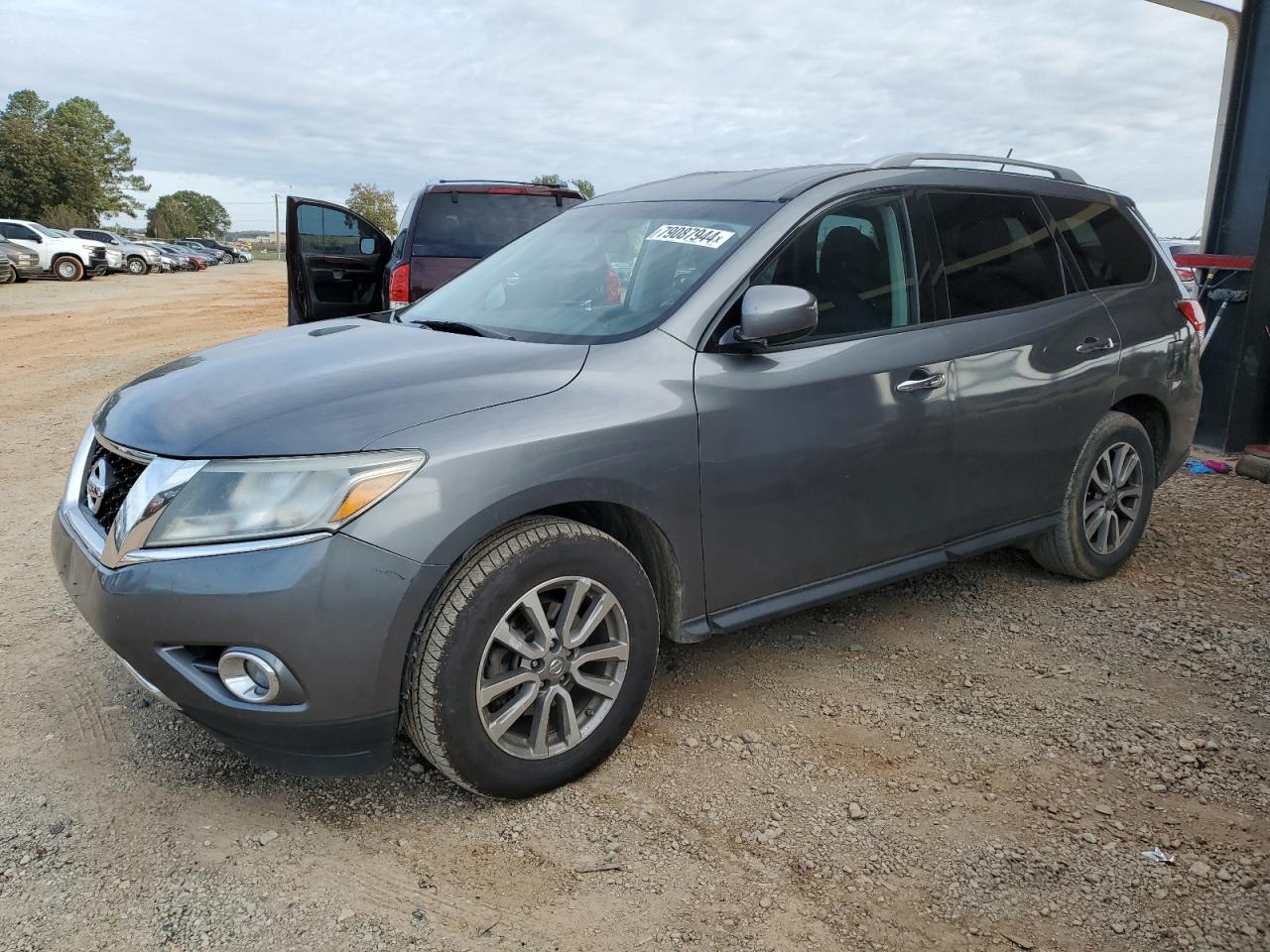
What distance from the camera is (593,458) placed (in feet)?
8.96

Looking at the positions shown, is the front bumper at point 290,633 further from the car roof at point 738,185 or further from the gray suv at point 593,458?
the car roof at point 738,185

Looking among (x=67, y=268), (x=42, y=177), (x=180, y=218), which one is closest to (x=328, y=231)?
(x=67, y=268)

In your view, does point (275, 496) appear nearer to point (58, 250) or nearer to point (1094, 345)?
point (1094, 345)

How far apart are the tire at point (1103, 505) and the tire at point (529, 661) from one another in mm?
2279

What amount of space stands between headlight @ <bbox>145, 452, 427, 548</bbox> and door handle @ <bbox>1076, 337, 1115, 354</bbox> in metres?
2.94

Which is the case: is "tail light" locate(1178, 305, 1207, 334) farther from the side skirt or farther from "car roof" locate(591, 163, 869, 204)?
"car roof" locate(591, 163, 869, 204)

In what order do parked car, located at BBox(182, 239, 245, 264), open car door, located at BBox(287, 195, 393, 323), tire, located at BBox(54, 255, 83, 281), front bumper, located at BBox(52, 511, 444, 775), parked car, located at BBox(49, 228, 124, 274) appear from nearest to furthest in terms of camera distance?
1. front bumper, located at BBox(52, 511, 444, 775)
2. open car door, located at BBox(287, 195, 393, 323)
3. tire, located at BBox(54, 255, 83, 281)
4. parked car, located at BBox(49, 228, 124, 274)
5. parked car, located at BBox(182, 239, 245, 264)

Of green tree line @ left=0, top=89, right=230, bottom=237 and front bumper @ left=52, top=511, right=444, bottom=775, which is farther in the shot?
green tree line @ left=0, top=89, right=230, bottom=237

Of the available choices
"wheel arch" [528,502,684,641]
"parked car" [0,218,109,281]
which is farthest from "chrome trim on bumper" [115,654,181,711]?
"parked car" [0,218,109,281]

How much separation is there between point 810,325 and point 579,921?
69.8 inches

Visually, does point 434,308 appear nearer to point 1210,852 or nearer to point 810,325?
point 810,325

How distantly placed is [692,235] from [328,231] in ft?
16.9

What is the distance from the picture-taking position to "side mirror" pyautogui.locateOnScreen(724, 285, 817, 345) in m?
2.94

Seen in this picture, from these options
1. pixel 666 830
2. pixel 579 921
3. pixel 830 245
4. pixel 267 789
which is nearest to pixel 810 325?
pixel 830 245
